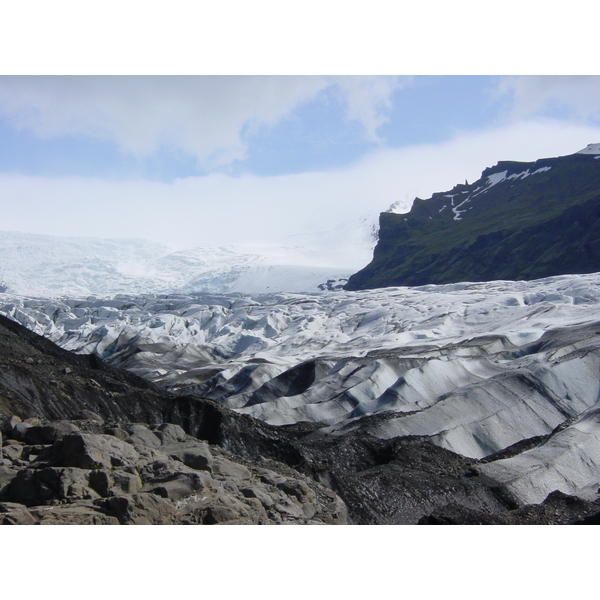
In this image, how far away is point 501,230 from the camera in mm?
105125

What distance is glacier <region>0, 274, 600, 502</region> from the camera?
757 inches

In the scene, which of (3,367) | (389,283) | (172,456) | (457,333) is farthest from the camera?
(389,283)

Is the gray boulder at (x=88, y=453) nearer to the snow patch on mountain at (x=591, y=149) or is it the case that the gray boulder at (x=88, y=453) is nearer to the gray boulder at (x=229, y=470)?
the gray boulder at (x=229, y=470)

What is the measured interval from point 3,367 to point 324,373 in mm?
20922

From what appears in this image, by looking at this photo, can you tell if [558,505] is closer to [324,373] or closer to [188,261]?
[324,373]

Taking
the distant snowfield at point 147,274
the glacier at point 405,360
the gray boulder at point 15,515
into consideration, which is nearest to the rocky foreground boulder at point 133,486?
the gray boulder at point 15,515

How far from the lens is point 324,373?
3447cm

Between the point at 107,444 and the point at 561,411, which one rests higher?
the point at 107,444

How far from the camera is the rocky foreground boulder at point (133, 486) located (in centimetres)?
700

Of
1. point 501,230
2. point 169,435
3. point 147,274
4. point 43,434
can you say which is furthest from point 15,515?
point 147,274

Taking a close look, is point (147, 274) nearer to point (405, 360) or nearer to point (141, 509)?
point (405, 360)

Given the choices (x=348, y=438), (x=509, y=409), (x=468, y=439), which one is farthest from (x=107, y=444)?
(x=509, y=409)

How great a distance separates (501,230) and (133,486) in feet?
345

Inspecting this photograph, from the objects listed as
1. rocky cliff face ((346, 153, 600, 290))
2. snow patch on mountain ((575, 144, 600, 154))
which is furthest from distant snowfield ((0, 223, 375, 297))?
snow patch on mountain ((575, 144, 600, 154))
